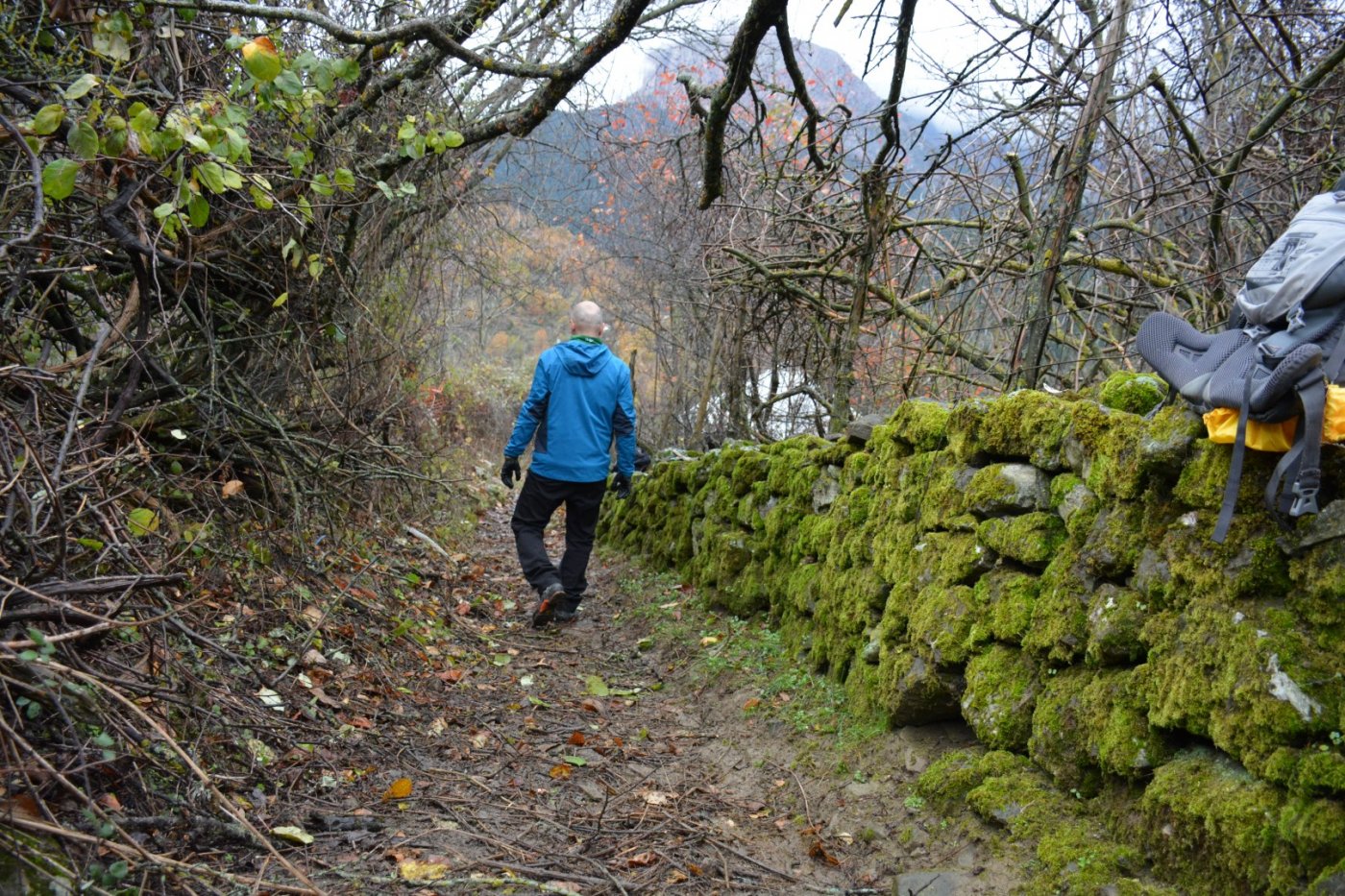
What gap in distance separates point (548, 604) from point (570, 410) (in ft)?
4.68

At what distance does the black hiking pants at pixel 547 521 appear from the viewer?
6496mm

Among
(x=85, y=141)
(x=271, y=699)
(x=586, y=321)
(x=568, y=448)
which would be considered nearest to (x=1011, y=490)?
(x=271, y=699)

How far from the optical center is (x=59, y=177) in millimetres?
2551

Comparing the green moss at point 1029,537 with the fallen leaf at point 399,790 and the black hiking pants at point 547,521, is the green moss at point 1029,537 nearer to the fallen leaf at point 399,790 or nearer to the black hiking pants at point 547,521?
the fallen leaf at point 399,790

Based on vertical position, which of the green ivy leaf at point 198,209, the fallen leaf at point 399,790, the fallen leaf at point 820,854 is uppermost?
the green ivy leaf at point 198,209

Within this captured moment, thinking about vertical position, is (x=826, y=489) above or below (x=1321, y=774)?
below

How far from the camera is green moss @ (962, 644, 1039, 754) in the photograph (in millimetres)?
3080

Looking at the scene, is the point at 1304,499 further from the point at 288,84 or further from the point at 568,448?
the point at 568,448

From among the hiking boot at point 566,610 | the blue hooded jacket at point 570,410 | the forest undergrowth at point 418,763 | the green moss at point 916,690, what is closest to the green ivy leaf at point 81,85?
the forest undergrowth at point 418,763

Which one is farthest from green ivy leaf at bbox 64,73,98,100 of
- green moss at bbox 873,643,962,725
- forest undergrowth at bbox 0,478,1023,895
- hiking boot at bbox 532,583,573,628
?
hiking boot at bbox 532,583,573,628

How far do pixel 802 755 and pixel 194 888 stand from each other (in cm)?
247

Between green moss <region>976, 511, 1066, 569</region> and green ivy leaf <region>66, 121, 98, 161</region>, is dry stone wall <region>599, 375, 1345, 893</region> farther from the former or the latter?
green ivy leaf <region>66, 121, 98, 161</region>

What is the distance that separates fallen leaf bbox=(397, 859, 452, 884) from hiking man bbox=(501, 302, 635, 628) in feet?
11.6

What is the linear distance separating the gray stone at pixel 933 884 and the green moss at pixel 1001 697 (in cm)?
55
